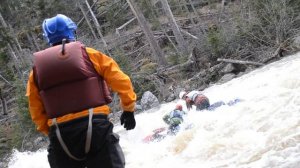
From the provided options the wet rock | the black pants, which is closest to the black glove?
the black pants

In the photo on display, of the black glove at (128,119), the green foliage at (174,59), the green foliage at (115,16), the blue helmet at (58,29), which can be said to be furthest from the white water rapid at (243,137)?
the green foliage at (115,16)

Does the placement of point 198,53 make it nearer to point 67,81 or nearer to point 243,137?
point 243,137

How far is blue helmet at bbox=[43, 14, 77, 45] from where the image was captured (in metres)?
3.71

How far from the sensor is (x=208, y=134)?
26.5 ft

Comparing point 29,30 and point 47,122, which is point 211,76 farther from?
point 29,30

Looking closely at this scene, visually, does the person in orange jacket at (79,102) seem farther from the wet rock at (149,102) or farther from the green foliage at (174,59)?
Answer: the green foliage at (174,59)

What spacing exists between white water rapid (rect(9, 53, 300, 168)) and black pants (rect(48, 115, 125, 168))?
2.59 metres

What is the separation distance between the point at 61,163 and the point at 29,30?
30.4 m

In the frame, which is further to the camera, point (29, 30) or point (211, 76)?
point (29, 30)

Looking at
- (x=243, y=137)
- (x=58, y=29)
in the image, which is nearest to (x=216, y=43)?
(x=243, y=137)

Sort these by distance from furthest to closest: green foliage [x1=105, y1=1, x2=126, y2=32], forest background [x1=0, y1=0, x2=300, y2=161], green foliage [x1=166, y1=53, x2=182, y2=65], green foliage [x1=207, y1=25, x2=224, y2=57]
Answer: green foliage [x1=105, y1=1, x2=126, y2=32]
green foliage [x1=166, y1=53, x2=182, y2=65]
green foliage [x1=207, y1=25, x2=224, y2=57]
forest background [x1=0, y1=0, x2=300, y2=161]

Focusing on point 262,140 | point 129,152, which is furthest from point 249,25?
point 262,140

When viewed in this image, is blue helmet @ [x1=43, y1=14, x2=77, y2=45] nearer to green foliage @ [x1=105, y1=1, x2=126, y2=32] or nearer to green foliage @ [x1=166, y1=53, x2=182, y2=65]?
green foliage @ [x1=166, y1=53, x2=182, y2=65]

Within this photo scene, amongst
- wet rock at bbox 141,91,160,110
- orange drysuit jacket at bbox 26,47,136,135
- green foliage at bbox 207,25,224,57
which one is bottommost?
wet rock at bbox 141,91,160,110
